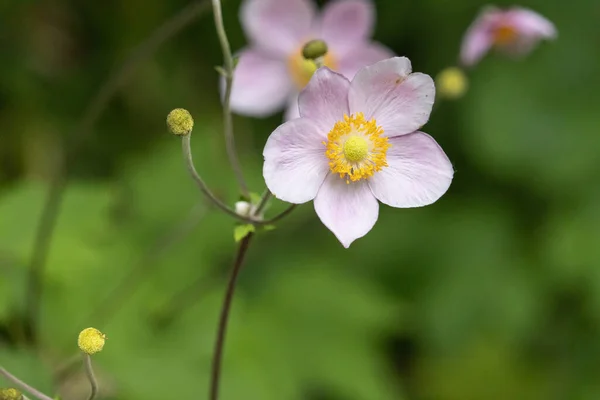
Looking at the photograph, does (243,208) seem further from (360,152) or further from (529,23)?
(529,23)

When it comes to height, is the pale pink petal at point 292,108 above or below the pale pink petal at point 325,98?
above

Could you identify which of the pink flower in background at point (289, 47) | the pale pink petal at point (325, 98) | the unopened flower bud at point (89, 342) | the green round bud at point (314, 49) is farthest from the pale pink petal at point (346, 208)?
→ the pink flower in background at point (289, 47)

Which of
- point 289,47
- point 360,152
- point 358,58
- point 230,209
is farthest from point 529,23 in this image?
point 230,209

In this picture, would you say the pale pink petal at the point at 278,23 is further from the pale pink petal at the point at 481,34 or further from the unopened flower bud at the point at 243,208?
the unopened flower bud at the point at 243,208

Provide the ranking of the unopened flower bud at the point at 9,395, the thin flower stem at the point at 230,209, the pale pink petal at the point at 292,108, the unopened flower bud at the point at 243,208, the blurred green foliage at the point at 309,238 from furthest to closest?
the blurred green foliage at the point at 309,238 → the pale pink petal at the point at 292,108 → the unopened flower bud at the point at 243,208 → the thin flower stem at the point at 230,209 → the unopened flower bud at the point at 9,395

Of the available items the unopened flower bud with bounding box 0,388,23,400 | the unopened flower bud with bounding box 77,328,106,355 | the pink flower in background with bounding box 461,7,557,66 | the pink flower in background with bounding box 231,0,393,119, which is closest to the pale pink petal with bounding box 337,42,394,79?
the pink flower in background with bounding box 231,0,393,119

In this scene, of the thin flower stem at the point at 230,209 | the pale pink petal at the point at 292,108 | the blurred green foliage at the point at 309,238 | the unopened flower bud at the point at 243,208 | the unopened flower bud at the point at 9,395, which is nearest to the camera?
the unopened flower bud at the point at 9,395

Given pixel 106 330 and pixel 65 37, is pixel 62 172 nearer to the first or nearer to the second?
pixel 106 330
